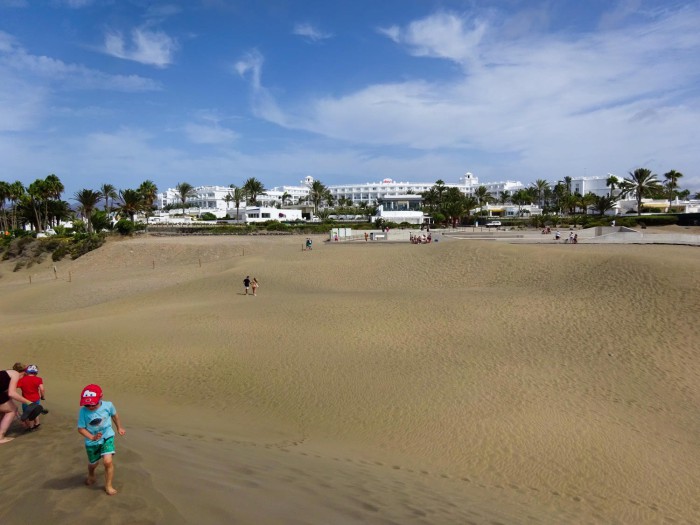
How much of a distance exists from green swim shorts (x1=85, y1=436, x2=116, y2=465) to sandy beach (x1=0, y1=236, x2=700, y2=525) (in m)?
0.34

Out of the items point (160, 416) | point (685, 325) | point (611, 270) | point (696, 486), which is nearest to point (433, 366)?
point (696, 486)

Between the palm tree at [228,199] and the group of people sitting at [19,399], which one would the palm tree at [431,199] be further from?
the group of people sitting at [19,399]

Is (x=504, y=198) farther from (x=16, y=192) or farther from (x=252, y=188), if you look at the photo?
(x=16, y=192)

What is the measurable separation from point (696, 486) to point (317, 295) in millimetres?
16051

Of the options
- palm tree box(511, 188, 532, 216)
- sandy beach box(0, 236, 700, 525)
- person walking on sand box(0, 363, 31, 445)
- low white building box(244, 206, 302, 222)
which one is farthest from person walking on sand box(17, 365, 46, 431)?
palm tree box(511, 188, 532, 216)

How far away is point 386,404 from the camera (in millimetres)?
9633

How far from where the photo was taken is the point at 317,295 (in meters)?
21.3

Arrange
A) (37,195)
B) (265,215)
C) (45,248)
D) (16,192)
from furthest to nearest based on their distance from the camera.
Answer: (265,215)
(16,192)
(37,195)
(45,248)

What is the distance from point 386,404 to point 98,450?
5949 mm

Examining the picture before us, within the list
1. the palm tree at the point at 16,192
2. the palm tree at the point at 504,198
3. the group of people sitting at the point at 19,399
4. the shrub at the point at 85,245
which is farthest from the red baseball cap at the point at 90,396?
the palm tree at the point at 504,198

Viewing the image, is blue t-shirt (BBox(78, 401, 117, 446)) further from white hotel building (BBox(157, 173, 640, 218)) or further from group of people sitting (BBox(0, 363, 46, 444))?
white hotel building (BBox(157, 173, 640, 218))

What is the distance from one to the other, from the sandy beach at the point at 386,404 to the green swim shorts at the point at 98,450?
0.34 metres

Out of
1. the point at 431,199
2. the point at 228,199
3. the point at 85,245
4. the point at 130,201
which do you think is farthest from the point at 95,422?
the point at 228,199

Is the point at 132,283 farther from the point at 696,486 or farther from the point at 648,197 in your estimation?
the point at 648,197
